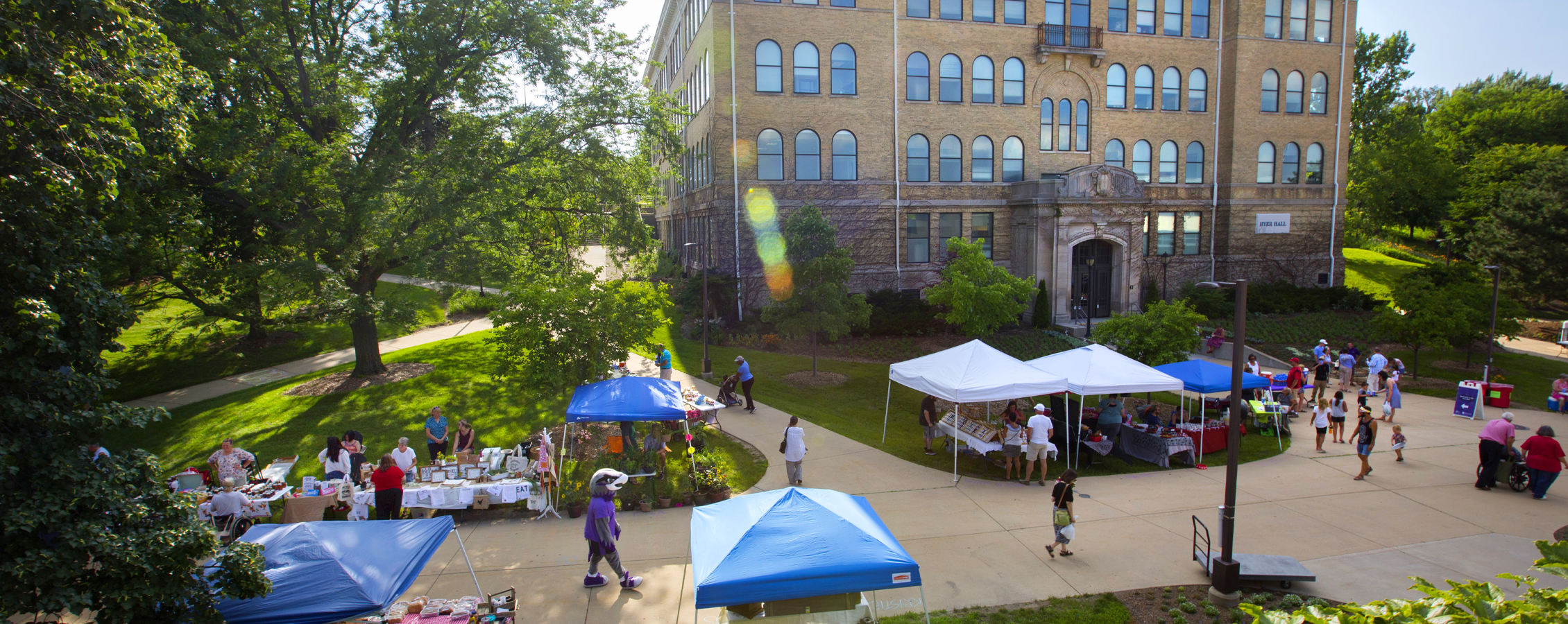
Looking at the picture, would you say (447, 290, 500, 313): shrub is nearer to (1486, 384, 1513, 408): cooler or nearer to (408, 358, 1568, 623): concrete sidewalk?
(408, 358, 1568, 623): concrete sidewalk

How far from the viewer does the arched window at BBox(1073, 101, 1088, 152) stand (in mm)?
35969

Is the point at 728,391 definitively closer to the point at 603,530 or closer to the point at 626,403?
the point at 626,403

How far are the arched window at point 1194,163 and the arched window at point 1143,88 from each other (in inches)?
133

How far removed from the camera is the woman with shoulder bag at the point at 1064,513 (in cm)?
1038

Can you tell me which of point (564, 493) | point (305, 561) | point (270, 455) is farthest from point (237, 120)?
point (305, 561)

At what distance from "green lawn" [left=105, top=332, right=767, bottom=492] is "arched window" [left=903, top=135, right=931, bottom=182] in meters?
20.8

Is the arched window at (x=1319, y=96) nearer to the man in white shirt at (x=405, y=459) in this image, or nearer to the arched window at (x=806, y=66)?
the arched window at (x=806, y=66)

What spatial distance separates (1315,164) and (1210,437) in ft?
102

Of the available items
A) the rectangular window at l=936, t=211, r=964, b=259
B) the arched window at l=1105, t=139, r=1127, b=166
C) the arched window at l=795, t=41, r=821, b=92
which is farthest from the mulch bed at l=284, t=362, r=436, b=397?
the arched window at l=1105, t=139, r=1127, b=166

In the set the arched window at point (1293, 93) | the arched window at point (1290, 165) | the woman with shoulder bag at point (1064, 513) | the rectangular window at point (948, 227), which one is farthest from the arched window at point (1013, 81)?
the woman with shoulder bag at point (1064, 513)

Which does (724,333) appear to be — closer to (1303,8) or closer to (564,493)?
(564,493)

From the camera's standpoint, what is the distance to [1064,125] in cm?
3588

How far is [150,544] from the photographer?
610cm

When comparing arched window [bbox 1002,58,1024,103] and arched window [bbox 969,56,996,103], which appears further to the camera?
arched window [bbox 1002,58,1024,103]
